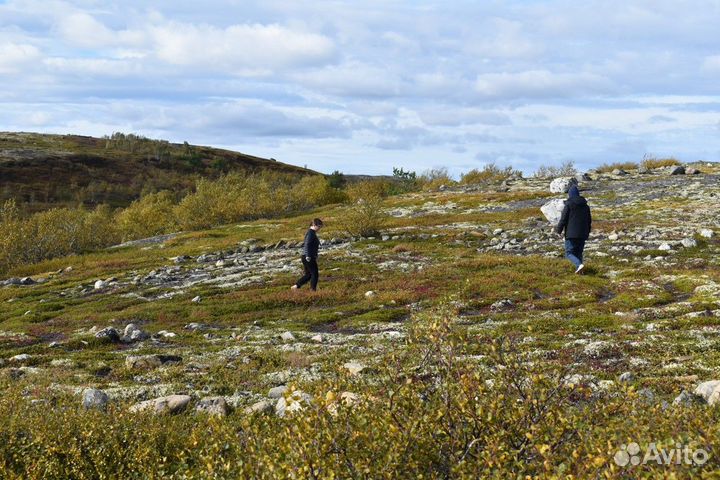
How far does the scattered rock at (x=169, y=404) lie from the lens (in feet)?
40.2

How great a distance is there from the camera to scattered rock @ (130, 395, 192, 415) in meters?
12.2

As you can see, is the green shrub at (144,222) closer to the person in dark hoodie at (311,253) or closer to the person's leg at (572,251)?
the person in dark hoodie at (311,253)

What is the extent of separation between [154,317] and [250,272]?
1054 centimetres

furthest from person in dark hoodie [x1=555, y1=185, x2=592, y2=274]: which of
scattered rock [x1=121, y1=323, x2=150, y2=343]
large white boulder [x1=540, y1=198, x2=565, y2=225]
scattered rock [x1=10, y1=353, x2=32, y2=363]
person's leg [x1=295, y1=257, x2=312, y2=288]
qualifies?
large white boulder [x1=540, y1=198, x2=565, y2=225]

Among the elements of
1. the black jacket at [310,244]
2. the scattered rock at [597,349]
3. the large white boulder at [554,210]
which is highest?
the large white boulder at [554,210]

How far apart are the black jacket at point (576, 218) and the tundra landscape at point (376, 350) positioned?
2.52 meters

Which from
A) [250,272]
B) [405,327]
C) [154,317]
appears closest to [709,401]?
[405,327]

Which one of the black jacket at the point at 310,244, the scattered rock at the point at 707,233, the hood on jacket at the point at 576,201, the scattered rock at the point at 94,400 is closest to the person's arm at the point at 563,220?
the hood on jacket at the point at 576,201

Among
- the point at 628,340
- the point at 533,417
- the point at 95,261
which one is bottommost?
the point at 95,261

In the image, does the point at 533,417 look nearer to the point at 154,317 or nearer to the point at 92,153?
the point at 154,317

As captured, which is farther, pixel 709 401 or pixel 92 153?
pixel 92 153

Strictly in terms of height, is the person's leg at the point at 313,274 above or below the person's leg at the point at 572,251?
below

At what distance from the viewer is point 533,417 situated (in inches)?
256

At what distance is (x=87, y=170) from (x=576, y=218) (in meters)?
156
